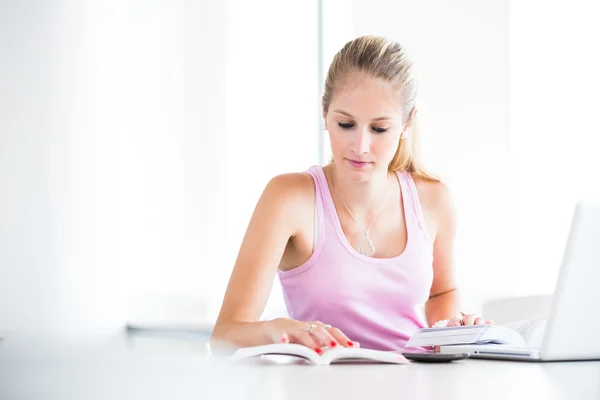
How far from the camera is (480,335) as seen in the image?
1.31 meters

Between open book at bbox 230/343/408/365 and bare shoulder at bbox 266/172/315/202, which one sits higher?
bare shoulder at bbox 266/172/315/202

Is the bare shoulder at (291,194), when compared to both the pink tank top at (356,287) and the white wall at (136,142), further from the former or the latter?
the white wall at (136,142)

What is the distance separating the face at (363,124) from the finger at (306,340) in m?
0.65

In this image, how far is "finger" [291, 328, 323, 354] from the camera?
3.80 feet

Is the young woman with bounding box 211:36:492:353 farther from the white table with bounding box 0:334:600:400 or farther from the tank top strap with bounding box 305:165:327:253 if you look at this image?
the white table with bounding box 0:334:600:400

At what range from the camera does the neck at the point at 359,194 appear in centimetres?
198

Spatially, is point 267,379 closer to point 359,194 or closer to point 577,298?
point 577,298

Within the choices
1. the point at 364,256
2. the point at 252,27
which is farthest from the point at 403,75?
the point at 252,27

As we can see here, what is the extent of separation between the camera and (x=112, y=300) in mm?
5301

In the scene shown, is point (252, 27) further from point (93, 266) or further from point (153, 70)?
point (93, 266)

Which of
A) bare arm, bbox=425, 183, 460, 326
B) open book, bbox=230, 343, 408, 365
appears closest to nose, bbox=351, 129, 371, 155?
bare arm, bbox=425, 183, 460, 326

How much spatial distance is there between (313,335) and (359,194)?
826 mm

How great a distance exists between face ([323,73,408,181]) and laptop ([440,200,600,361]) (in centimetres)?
71

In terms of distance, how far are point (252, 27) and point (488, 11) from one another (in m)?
1.52
